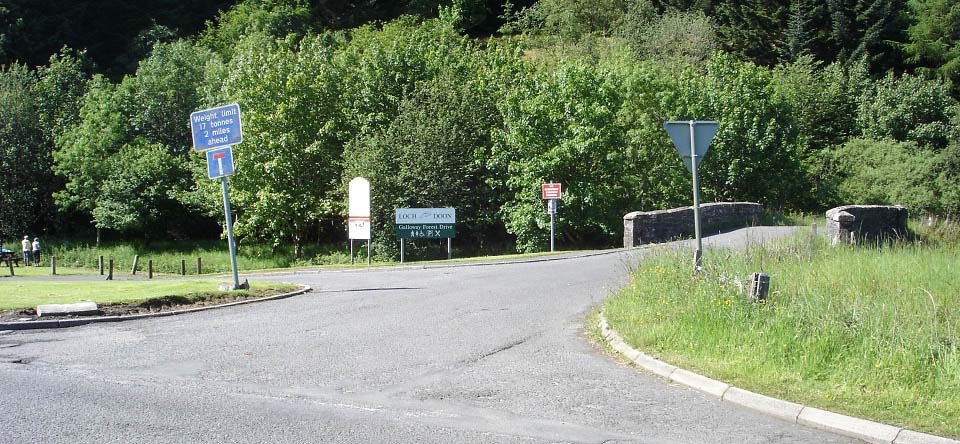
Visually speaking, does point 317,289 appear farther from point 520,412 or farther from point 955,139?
point 955,139

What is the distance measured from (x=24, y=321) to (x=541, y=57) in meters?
47.0

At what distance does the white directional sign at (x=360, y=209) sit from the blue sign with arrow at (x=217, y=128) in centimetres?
1225

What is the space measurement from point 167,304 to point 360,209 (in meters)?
15.5

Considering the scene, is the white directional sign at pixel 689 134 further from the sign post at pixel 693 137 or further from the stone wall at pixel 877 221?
the stone wall at pixel 877 221

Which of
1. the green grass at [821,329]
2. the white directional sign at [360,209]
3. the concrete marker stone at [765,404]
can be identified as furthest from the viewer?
the white directional sign at [360,209]

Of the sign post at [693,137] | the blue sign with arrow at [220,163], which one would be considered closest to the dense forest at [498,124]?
the blue sign with arrow at [220,163]

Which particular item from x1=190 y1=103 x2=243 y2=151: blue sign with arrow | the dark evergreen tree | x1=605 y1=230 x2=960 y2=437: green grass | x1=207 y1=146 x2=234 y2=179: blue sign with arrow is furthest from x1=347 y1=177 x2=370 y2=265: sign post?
the dark evergreen tree

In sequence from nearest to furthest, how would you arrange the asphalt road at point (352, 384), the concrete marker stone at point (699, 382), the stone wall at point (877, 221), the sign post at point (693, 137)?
the asphalt road at point (352, 384) → the concrete marker stone at point (699, 382) → the sign post at point (693, 137) → the stone wall at point (877, 221)

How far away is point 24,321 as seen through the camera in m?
12.8

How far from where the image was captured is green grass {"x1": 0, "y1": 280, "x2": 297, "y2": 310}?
582 inches

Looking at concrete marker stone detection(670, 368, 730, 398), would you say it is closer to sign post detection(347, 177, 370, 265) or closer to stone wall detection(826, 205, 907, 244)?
stone wall detection(826, 205, 907, 244)

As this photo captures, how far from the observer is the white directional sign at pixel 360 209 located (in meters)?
29.7

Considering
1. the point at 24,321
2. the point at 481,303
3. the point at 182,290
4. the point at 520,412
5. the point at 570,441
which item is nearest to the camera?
the point at 570,441

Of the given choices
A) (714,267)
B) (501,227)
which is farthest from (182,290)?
(501,227)
